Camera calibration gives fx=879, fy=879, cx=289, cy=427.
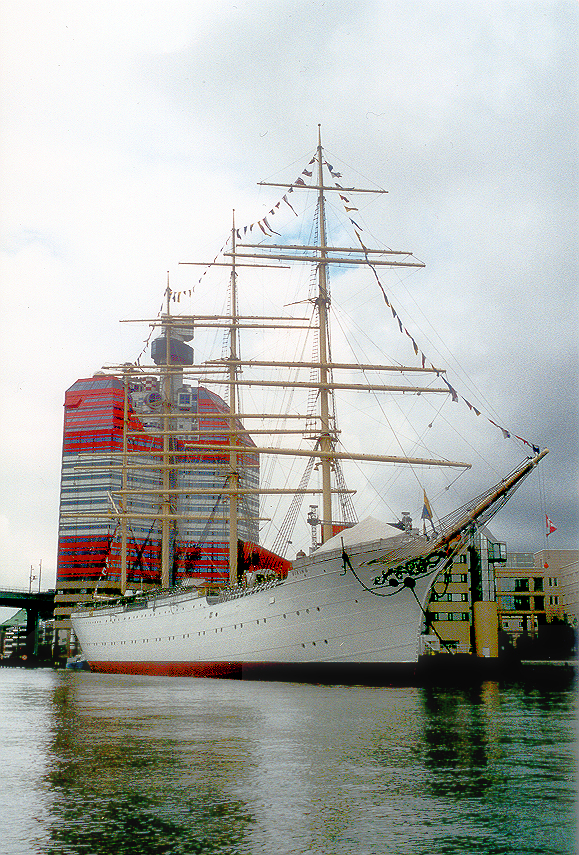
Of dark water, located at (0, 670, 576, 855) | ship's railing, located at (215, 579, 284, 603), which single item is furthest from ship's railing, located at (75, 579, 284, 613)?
dark water, located at (0, 670, 576, 855)

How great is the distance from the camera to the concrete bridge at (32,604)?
445 ft

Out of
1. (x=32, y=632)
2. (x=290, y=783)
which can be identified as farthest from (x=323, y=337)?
(x=32, y=632)

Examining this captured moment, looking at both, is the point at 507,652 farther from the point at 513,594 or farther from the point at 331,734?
the point at 331,734

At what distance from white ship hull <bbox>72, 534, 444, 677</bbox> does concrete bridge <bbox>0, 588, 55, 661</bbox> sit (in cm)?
8853

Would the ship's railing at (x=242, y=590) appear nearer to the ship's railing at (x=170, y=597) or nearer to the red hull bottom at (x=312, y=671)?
the ship's railing at (x=170, y=597)

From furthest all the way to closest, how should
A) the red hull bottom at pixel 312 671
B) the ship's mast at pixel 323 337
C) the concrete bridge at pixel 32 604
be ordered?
the concrete bridge at pixel 32 604 → the ship's mast at pixel 323 337 → the red hull bottom at pixel 312 671

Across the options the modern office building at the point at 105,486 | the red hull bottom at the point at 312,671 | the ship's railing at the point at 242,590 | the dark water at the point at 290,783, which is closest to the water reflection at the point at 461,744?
the dark water at the point at 290,783

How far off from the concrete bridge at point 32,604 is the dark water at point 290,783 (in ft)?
377

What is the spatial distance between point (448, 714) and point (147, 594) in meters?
42.0

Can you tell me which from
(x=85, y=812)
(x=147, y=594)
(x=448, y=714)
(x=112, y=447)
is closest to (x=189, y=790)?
(x=85, y=812)

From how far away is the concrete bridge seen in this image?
445 ft

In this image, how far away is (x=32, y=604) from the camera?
142m

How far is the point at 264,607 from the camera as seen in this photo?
4575cm

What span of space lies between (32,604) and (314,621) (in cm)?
10991
